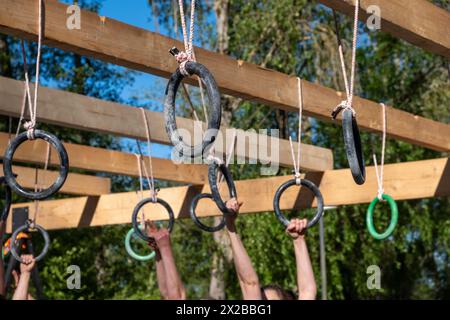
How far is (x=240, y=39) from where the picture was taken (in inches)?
433

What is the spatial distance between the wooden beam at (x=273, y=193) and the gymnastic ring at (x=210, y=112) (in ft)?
9.89

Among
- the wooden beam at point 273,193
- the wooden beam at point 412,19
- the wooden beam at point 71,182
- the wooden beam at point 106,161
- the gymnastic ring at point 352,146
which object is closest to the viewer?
the gymnastic ring at point 352,146

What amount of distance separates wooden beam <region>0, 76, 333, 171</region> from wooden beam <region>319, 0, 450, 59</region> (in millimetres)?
2132

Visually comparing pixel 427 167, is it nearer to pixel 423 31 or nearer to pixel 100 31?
pixel 423 31

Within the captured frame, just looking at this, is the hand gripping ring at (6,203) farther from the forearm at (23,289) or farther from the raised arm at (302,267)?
the raised arm at (302,267)

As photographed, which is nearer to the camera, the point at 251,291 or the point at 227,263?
the point at 251,291

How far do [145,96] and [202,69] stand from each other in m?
13.0

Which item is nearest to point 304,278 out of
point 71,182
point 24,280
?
point 24,280

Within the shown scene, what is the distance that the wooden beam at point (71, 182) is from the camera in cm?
693

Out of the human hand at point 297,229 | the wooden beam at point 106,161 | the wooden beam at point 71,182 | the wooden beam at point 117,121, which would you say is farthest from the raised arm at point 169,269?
the wooden beam at point 71,182

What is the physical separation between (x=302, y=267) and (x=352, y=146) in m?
0.68

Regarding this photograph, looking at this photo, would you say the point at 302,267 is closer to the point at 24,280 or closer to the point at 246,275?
the point at 246,275

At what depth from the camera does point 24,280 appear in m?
4.26

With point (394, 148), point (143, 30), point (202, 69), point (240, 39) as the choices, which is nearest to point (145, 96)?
point (240, 39)
